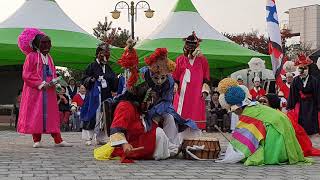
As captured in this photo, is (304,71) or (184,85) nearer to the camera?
(184,85)

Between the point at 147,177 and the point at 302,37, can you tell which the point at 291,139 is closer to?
the point at 147,177

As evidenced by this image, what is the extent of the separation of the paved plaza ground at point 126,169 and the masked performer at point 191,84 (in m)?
2.30

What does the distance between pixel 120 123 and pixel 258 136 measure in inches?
65.4

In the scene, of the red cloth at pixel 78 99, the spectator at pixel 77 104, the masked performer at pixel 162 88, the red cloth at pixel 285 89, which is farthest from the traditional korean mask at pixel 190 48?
the red cloth at pixel 78 99

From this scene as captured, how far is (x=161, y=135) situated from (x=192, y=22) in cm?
1103

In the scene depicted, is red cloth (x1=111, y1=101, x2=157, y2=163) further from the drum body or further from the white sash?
the white sash

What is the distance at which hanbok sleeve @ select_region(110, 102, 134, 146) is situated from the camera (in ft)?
21.8

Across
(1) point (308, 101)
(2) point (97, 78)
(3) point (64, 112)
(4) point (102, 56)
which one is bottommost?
(3) point (64, 112)

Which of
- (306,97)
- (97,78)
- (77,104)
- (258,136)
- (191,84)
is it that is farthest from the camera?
(77,104)

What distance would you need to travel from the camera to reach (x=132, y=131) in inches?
275

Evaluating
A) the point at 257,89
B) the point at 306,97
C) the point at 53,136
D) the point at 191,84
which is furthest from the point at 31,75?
the point at 257,89

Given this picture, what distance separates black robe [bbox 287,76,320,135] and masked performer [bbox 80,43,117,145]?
3241 millimetres

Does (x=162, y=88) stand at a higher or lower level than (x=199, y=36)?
lower

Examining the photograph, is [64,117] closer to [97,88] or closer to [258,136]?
[97,88]
